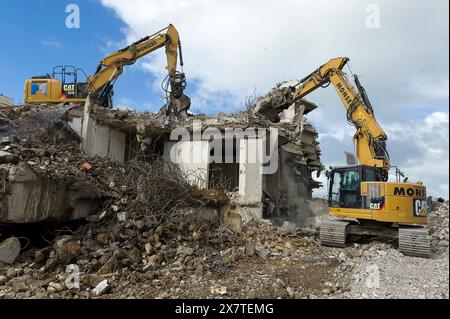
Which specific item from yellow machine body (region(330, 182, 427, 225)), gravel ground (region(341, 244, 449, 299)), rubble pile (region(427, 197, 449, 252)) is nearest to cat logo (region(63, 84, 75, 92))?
yellow machine body (region(330, 182, 427, 225))

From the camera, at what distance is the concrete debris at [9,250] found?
194 inches

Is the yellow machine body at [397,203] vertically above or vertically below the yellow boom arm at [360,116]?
below

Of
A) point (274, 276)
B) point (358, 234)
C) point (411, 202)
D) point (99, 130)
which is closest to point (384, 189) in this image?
point (411, 202)

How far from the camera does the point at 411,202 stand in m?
7.89

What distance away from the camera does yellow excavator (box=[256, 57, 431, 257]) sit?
309 inches

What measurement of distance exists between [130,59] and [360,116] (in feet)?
23.1

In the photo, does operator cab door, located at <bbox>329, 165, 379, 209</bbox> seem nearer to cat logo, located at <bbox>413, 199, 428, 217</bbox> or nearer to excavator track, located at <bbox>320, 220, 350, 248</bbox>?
excavator track, located at <bbox>320, 220, 350, 248</bbox>

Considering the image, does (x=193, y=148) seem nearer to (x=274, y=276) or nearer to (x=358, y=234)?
(x=358, y=234)

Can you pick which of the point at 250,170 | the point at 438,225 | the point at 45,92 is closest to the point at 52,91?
the point at 45,92

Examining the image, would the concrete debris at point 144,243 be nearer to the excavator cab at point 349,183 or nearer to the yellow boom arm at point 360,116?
the excavator cab at point 349,183

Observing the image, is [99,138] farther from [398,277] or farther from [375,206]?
[398,277]

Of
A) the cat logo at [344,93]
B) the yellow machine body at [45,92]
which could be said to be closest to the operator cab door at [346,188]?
the cat logo at [344,93]
